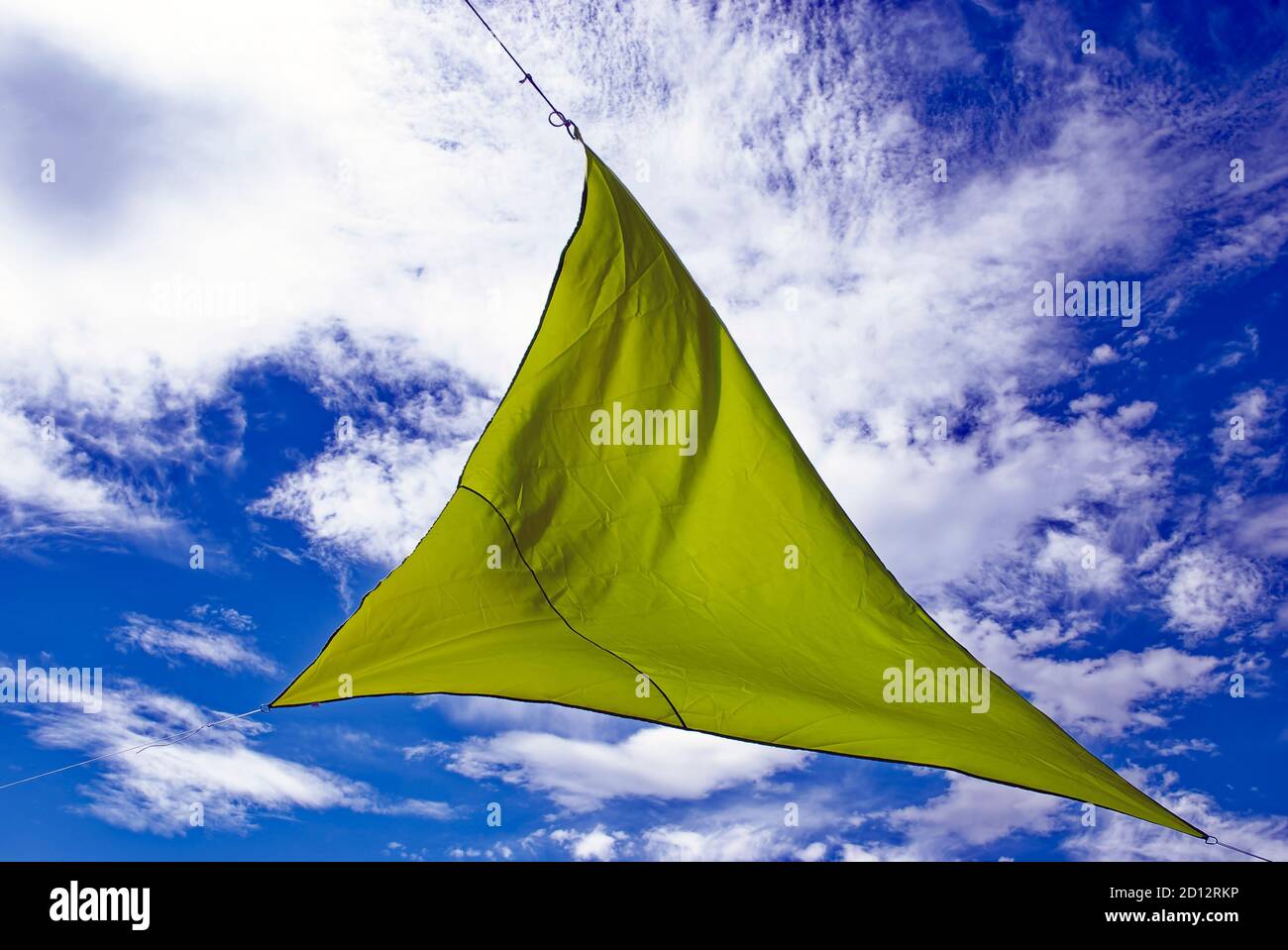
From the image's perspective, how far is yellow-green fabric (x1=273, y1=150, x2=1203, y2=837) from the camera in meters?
4.06

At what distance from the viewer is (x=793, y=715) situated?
152 inches

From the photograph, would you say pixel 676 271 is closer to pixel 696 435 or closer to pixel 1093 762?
pixel 696 435

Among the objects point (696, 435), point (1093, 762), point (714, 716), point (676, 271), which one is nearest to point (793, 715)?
point (714, 716)

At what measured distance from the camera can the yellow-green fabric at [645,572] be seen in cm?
406

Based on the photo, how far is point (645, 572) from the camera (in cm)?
457
